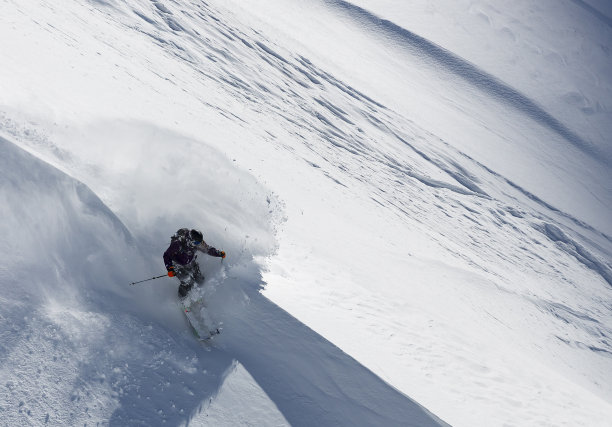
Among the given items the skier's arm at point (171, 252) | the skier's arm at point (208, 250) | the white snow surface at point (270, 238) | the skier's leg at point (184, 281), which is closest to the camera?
the white snow surface at point (270, 238)

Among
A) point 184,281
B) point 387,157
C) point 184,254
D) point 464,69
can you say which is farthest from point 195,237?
point 464,69

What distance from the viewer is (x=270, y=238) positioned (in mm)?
10594

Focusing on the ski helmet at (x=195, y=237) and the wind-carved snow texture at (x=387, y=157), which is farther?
the wind-carved snow texture at (x=387, y=157)

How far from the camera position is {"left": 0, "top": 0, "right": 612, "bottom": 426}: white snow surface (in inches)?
228

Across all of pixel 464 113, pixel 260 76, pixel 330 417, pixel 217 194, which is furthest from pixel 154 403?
pixel 464 113

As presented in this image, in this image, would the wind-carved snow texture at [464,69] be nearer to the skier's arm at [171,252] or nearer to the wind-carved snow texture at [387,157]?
the wind-carved snow texture at [387,157]

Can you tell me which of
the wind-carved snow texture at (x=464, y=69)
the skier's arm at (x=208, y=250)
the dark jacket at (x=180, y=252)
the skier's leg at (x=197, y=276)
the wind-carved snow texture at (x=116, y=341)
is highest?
the wind-carved snow texture at (x=464, y=69)

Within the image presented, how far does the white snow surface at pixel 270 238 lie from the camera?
5.78 m

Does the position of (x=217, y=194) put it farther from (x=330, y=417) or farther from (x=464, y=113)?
(x=464, y=113)

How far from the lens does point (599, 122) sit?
4644 cm

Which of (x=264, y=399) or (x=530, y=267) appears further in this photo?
(x=530, y=267)

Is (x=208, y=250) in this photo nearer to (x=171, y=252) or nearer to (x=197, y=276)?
(x=197, y=276)

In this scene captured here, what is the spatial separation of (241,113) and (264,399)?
51.8 ft

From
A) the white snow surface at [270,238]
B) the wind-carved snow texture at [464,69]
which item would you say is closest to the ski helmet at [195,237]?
the white snow surface at [270,238]
